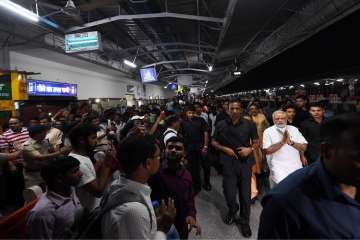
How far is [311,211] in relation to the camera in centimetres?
112

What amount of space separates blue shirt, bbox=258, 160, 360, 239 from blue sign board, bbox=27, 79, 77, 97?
10432mm

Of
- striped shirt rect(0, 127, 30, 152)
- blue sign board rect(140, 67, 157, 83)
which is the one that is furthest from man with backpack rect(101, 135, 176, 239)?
blue sign board rect(140, 67, 157, 83)

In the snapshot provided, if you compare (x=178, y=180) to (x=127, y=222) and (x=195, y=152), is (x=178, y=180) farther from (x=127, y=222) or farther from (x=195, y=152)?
(x=195, y=152)

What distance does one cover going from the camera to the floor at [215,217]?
3.60m

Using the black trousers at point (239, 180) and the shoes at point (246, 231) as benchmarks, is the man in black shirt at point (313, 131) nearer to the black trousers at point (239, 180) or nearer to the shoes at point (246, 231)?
the black trousers at point (239, 180)

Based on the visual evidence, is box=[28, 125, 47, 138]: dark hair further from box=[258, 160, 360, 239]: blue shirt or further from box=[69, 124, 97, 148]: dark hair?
box=[258, 160, 360, 239]: blue shirt

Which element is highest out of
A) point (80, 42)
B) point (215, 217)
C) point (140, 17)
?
point (140, 17)

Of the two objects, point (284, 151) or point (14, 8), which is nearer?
point (284, 151)

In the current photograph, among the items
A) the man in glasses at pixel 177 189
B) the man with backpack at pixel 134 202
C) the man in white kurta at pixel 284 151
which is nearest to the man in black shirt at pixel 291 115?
the man in white kurta at pixel 284 151

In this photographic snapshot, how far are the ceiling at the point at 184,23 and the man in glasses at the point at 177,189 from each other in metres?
3.63

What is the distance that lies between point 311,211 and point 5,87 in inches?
386

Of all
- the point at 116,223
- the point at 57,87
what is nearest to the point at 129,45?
the point at 57,87

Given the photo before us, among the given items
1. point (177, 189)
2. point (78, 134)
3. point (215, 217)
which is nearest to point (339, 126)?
point (177, 189)

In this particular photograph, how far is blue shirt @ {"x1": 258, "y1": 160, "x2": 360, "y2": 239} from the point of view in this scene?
1097 millimetres
